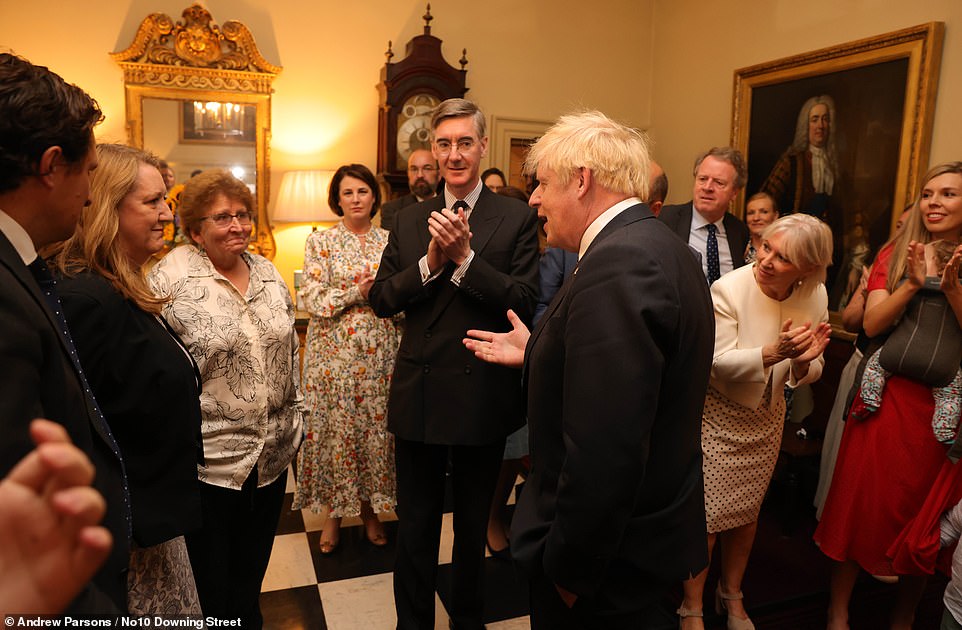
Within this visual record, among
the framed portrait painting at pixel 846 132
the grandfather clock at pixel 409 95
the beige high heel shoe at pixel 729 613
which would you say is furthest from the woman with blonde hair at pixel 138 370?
the framed portrait painting at pixel 846 132

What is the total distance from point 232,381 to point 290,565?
1323 mm

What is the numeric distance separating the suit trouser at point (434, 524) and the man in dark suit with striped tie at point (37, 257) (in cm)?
118

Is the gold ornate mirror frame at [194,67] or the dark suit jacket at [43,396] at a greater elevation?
the gold ornate mirror frame at [194,67]

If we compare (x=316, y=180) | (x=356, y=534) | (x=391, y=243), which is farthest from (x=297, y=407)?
(x=316, y=180)

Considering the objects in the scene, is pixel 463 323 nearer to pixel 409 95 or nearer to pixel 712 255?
pixel 712 255

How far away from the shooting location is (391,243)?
232 cm

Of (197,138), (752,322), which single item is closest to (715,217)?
(752,322)

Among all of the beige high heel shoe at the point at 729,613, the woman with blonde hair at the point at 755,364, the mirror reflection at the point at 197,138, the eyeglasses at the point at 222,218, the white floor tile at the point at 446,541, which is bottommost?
the white floor tile at the point at 446,541

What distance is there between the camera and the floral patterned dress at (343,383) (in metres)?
2.90

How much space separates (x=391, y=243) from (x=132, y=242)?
3.13ft

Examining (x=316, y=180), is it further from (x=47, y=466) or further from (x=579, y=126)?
(x=47, y=466)

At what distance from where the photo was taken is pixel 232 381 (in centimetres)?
182

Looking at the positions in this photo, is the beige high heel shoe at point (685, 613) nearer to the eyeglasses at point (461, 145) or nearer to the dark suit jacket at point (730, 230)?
the dark suit jacket at point (730, 230)

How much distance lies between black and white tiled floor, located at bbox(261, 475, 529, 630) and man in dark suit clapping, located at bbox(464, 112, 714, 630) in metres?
0.87
